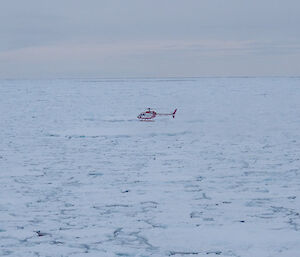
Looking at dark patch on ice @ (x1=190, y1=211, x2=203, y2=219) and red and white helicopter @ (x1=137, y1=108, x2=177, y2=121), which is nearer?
dark patch on ice @ (x1=190, y1=211, x2=203, y2=219)

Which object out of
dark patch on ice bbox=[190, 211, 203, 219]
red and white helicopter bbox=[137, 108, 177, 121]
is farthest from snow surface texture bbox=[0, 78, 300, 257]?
red and white helicopter bbox=[137, 108, 177, 121]

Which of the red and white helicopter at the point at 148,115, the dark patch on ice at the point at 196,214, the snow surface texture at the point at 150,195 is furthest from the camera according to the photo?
the red and white helicopter at the point at 148,115

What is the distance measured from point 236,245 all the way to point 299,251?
38 cm

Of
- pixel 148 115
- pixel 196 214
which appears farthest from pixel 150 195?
pixel 148 115

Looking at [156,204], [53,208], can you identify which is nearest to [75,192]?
[53,208]

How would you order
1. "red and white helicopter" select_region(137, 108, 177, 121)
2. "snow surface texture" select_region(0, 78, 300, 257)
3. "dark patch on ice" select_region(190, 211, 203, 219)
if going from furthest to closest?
"red and white helicopter" select_region(137, 108, 177, 121) < "dark patch on ice" select_region(190, 211, 203, 219) < "snow surface texture" select_region(0, 78, 300, 257)

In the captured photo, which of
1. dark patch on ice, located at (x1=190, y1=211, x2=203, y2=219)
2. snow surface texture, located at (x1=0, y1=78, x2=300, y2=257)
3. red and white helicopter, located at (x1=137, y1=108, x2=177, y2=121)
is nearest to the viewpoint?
snow surface texture, located at (x1=0, y1=78, x2=300, y2=257)

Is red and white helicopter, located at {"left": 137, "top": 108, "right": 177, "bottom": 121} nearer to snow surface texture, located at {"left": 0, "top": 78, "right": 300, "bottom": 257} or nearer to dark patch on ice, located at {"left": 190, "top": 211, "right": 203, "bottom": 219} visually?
snow surface texture, located at {"left": 0, "top": 78, "right": 300, "bottom": 257}

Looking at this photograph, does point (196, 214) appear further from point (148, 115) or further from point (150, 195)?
point (148, 115)

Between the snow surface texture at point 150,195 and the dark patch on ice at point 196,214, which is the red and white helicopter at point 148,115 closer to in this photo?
the snow surface texture at point 150,195

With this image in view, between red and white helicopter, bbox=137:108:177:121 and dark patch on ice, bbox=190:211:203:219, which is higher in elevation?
red and white helicopter, bbox=137:108:177:121

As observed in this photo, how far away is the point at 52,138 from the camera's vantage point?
814cm

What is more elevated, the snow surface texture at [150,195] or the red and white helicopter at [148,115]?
the red and white helicopter at [148,115]

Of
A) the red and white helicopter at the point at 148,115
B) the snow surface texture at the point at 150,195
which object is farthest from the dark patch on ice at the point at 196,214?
the red and white helicopter at the point at 148,115
